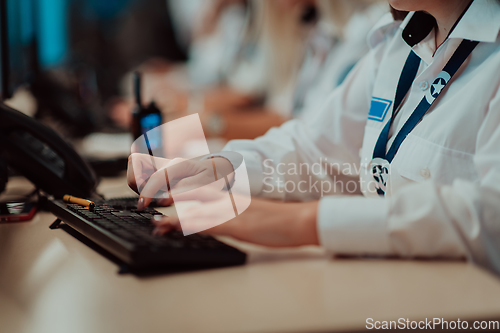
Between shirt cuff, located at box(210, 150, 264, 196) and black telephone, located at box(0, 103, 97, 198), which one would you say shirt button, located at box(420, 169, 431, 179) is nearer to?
shirt cuff, located at box(210, 150, 264, 196)

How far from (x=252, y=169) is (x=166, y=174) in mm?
222

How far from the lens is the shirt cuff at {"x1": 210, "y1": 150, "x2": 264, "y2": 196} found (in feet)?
3.00

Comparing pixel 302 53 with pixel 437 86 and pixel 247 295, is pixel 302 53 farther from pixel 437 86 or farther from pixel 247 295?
pixel 247 295

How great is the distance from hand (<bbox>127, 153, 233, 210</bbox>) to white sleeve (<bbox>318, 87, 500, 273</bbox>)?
273mm

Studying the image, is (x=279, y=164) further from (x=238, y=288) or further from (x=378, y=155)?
(x=238, y=288)

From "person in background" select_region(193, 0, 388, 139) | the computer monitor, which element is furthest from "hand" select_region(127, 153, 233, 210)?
"person in background" select_region(193, 0, 388, 139)

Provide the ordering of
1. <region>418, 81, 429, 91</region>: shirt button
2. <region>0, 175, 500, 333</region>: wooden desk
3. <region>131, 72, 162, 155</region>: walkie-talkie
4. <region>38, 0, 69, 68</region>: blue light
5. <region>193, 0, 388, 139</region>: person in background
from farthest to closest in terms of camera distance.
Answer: <region>38, 0, 69, 68</region>: blue light, <region>193, 0, 388, 139</region>: person in background, <region>131, 72, 162, 155</region>: walkie-talkie, <region>418, 81, 429, 91</region>: shirt button, <region>0, 175, 500, 333</region>: wooden desk

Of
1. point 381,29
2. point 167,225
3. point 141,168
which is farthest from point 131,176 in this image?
point 381,29

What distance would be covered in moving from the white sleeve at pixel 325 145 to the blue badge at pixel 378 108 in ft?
0.21

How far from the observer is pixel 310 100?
249 cm

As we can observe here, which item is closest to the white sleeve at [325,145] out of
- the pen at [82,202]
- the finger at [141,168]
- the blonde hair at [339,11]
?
the finger at [141,168]

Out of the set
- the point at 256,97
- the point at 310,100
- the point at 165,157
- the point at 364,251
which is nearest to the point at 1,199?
the point at 165,157

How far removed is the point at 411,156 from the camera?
0.84 meters

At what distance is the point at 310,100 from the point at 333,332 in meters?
2.13
